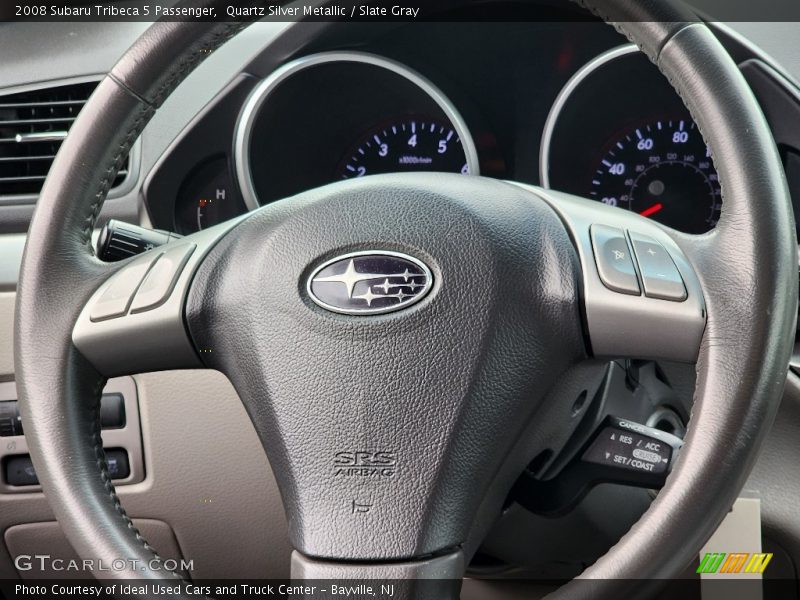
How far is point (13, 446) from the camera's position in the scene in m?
1.52

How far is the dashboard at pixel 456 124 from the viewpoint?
5.59 ft

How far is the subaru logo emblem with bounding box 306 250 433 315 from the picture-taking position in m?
0.88

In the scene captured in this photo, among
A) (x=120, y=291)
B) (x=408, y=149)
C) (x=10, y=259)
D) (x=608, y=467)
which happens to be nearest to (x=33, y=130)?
(x=10, y=259)

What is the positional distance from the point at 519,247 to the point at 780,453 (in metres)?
0.53

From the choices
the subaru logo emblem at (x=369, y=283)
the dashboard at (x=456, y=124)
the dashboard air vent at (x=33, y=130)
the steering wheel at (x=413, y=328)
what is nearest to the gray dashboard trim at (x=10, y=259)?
the dashboard air vent at (x=33, y=130)

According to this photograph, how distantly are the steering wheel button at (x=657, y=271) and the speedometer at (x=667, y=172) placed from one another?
83 cm

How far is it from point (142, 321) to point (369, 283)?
199 millimetres

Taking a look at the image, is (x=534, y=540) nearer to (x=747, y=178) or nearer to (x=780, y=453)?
(x=780, y=453)

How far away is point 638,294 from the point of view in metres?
0.86

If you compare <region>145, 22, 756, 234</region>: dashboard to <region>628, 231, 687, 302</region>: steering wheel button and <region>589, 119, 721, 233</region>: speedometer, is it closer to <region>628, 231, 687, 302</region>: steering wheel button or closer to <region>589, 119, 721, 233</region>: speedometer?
<region>589, 119, 721, 233</region>: speedometer

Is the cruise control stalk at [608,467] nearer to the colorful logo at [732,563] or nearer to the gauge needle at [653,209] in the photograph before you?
the colorful logo at [732,563]

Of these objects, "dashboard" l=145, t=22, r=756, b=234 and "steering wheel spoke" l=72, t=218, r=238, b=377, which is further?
"dashboard" l=145, t=22, r=756, b=234

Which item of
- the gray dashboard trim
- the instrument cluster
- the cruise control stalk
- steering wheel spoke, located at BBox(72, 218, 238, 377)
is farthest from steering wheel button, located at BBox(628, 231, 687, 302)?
the gray dashboard trim

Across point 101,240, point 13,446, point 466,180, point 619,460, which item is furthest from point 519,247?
point 13,446
